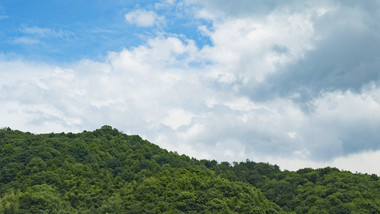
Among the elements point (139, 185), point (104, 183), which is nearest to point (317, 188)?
point (139, 185)

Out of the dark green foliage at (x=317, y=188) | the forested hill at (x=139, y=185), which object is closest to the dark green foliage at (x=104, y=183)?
the forested hill at (x=139, y=185)

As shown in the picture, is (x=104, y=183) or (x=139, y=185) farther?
(x=104, y=183)

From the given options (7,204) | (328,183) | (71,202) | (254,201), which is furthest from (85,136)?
(328,183)

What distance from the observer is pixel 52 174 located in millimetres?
77438

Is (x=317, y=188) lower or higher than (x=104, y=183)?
higher

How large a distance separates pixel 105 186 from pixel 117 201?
29.7ft

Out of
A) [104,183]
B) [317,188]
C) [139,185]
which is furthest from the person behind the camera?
[317,188]

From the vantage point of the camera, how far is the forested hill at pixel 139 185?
7250 centimetres

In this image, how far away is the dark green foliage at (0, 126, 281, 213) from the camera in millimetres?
71750

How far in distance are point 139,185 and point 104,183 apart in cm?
785

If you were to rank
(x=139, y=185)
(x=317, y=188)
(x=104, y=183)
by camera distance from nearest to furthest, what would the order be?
(x=139, y=185) < (x=104, y=183) < (x=317, y=188)

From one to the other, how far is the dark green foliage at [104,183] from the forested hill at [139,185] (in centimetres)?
16

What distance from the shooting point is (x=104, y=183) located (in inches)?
3246

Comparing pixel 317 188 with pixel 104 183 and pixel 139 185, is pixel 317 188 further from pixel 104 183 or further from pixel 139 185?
pixel 104 183
